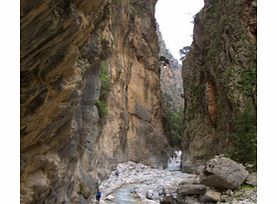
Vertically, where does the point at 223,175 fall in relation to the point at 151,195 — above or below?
above

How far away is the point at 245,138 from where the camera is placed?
1953cm

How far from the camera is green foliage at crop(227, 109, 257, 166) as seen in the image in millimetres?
19016

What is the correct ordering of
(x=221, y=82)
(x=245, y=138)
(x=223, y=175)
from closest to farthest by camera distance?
(x=223, y=175)
(x=245, y=138)
(x=221, y=82)

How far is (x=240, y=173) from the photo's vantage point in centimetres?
1603

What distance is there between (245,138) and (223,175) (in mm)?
4290

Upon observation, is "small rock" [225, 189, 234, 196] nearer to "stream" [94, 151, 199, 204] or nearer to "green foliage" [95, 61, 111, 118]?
"stream" [94, 151, 199, 204]

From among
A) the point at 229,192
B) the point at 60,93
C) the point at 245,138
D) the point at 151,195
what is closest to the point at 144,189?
the point at 151,195

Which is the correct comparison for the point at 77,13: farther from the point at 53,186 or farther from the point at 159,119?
the point at 159,119

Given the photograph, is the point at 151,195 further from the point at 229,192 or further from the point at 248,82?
the point at 248,82

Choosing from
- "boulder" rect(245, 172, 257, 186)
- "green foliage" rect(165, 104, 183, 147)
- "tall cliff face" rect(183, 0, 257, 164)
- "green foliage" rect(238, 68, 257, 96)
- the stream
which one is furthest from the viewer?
"green foliage" rect(165, 104, 183, 147)

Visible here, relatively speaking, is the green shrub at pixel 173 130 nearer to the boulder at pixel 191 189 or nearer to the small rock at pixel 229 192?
the boulder at pixel 191 189

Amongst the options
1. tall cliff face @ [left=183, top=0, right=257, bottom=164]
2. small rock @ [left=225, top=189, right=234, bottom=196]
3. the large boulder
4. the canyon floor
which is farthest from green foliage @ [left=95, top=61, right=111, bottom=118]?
tall cliff face @ [left=183, top=0, right=257, bottom=164]

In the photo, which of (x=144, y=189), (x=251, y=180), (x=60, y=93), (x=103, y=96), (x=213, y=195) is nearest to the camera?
(x=60, y=93)
